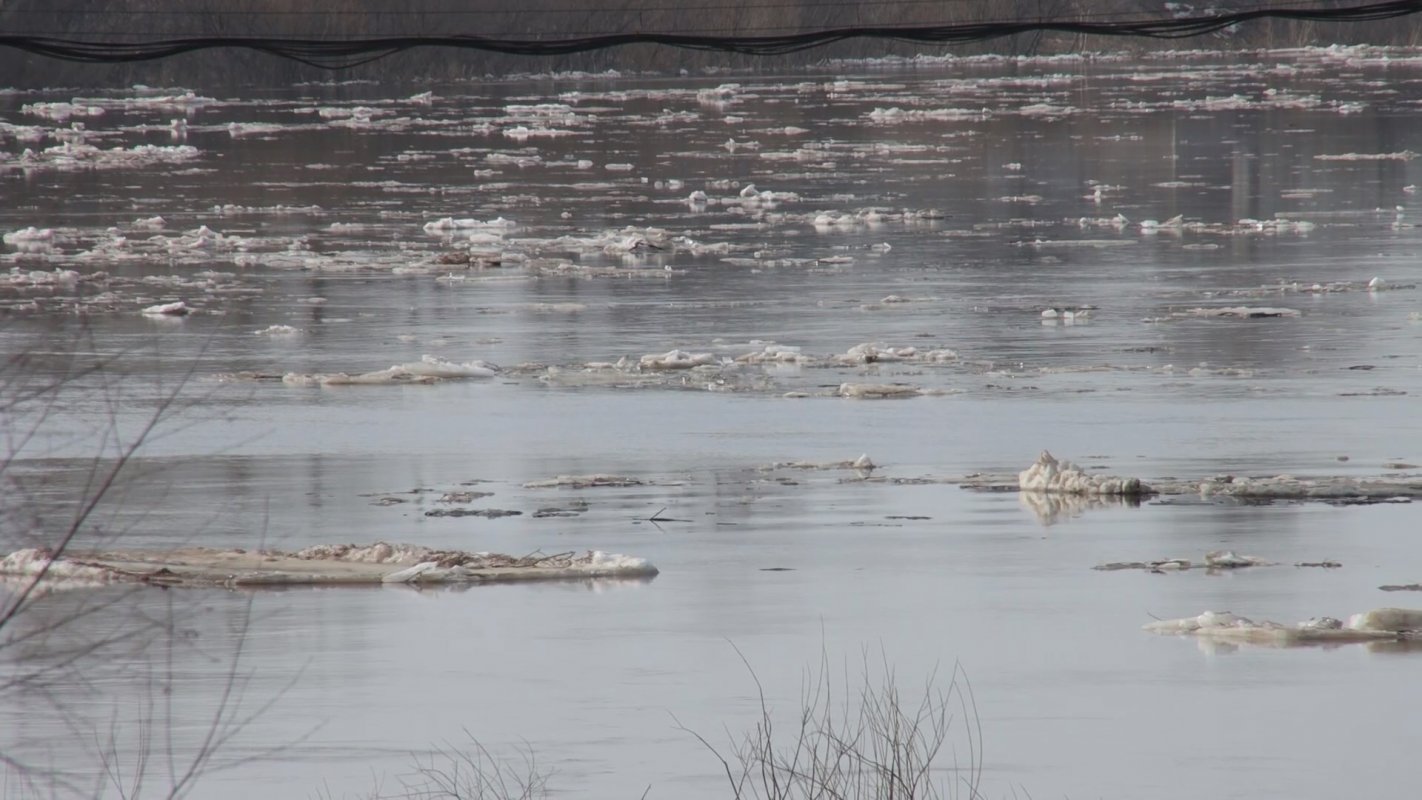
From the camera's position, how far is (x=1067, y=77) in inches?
3056

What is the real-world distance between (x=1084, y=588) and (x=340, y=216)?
863 inches

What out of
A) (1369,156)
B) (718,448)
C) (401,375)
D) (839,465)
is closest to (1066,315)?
(401,375)

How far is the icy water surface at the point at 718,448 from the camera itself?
10.1 metres

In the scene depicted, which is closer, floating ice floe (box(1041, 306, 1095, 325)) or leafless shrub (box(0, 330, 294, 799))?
leafless shrub (box(0, 330, 294, 799))

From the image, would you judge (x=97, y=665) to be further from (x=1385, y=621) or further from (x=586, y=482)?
(x=1385, y=621)

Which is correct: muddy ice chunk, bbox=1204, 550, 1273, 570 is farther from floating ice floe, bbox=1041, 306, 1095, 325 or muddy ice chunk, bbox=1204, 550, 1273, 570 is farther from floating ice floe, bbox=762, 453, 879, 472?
floating ice floe, bbox=1041, 306, 1095, 325

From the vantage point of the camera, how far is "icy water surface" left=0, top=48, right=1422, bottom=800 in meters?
10.1

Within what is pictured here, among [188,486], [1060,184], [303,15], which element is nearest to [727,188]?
[1060,184]

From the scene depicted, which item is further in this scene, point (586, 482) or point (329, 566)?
point (586, 482)

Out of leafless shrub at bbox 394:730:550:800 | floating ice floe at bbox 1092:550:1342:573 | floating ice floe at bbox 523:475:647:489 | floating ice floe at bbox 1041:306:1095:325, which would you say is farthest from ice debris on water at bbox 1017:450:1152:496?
floating ice floe at bbox 1041:306:1095:325

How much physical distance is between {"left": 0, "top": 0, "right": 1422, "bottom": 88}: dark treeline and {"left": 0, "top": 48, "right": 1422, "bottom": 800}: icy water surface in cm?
3370

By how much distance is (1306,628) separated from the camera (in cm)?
1108

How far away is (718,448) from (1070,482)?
2546 mm

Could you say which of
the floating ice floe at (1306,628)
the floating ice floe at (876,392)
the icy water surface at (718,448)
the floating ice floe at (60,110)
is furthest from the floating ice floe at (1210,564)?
the floating ice floe at (60,110)
